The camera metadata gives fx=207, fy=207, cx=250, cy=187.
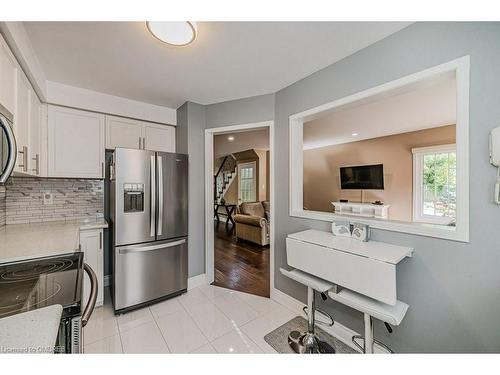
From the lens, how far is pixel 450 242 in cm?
124

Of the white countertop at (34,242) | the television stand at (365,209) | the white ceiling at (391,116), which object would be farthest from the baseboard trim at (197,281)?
the television stand at (365,209)

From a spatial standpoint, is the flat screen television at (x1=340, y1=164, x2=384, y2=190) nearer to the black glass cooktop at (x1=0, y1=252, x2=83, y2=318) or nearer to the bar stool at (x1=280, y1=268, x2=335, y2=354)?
the bar stool at (x1=280, y1=268, x2=335, y2=354)

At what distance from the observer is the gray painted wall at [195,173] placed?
2.67m

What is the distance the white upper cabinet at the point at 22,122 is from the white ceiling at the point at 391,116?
2400 mm

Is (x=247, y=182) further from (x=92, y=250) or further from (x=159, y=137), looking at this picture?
(x=92, y=250)

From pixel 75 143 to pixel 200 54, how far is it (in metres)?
1.75

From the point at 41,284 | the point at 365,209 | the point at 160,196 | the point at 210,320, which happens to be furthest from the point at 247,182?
the point at 41,284

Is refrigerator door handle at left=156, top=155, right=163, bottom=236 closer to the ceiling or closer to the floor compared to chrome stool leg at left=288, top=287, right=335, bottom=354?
closer to the ceiling

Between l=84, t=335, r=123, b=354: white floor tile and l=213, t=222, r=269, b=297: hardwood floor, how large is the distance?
1253 millimetres

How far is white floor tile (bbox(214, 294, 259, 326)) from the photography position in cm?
206

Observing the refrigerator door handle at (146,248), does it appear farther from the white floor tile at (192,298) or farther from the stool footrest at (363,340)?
the stool footrest at (363,340)

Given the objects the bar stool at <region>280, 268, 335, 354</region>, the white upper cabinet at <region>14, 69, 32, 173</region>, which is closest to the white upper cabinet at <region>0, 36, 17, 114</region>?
the white upper cabinet at <region>14, 69, 32, 173</region>

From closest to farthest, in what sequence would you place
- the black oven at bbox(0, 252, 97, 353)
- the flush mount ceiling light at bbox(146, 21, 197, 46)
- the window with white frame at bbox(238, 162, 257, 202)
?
the black oven at bbox(0, 252, 97, 353) < the flush mount ceiling light at bbox(146, 21, 197, 46) < the window with white frame at bbox(238, 162, 257, 202)
